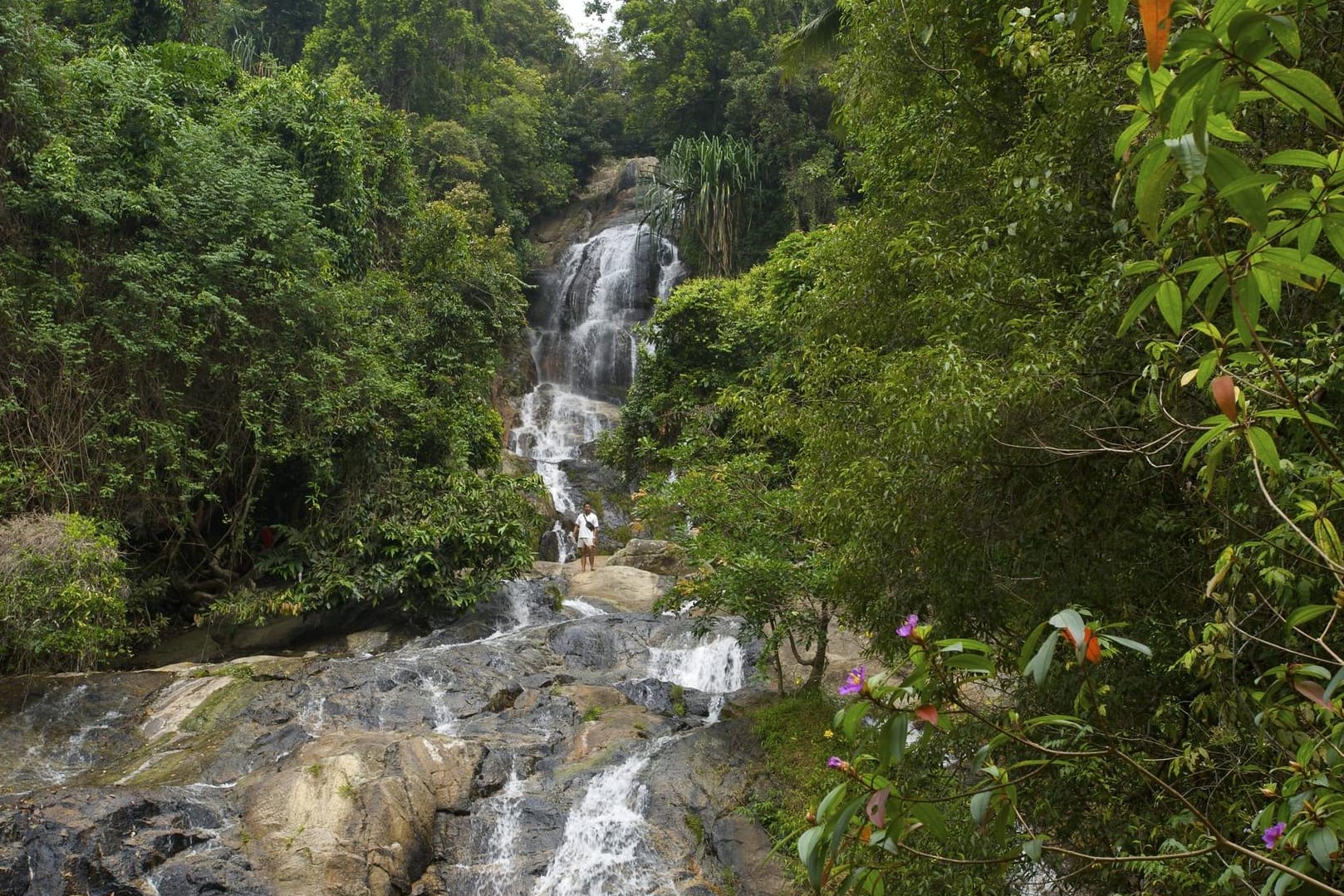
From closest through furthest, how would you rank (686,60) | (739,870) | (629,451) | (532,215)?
1. (739,870)
2. (629,451)
3. (686,60)
4. (532,215)

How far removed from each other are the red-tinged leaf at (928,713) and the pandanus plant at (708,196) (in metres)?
22.3

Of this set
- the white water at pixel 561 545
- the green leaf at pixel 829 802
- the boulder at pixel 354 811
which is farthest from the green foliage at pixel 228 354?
the green leaf at pixel 829 802

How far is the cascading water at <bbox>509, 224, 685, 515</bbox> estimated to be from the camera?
22062mm

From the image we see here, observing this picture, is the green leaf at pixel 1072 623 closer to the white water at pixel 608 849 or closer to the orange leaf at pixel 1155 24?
the orange leaf at pixel 1155 24

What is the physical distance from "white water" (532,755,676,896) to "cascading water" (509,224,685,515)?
43.8ft

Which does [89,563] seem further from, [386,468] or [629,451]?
[629,451]

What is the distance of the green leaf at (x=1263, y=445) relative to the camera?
1395 mm

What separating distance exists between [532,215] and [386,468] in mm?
19439

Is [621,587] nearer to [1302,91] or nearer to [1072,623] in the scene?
[1072,623]

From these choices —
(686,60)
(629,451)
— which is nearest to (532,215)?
(686,60)

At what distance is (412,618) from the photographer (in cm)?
1185

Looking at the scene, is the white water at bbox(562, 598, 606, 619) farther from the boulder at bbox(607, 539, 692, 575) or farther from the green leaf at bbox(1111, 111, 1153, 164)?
the green leaf at bbox(1111, 111, 1153, 164)

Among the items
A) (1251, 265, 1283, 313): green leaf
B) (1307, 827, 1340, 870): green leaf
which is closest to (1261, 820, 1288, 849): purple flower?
(1307, 827, 1340, 870): green leaf

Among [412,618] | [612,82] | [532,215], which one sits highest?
[612,82]
